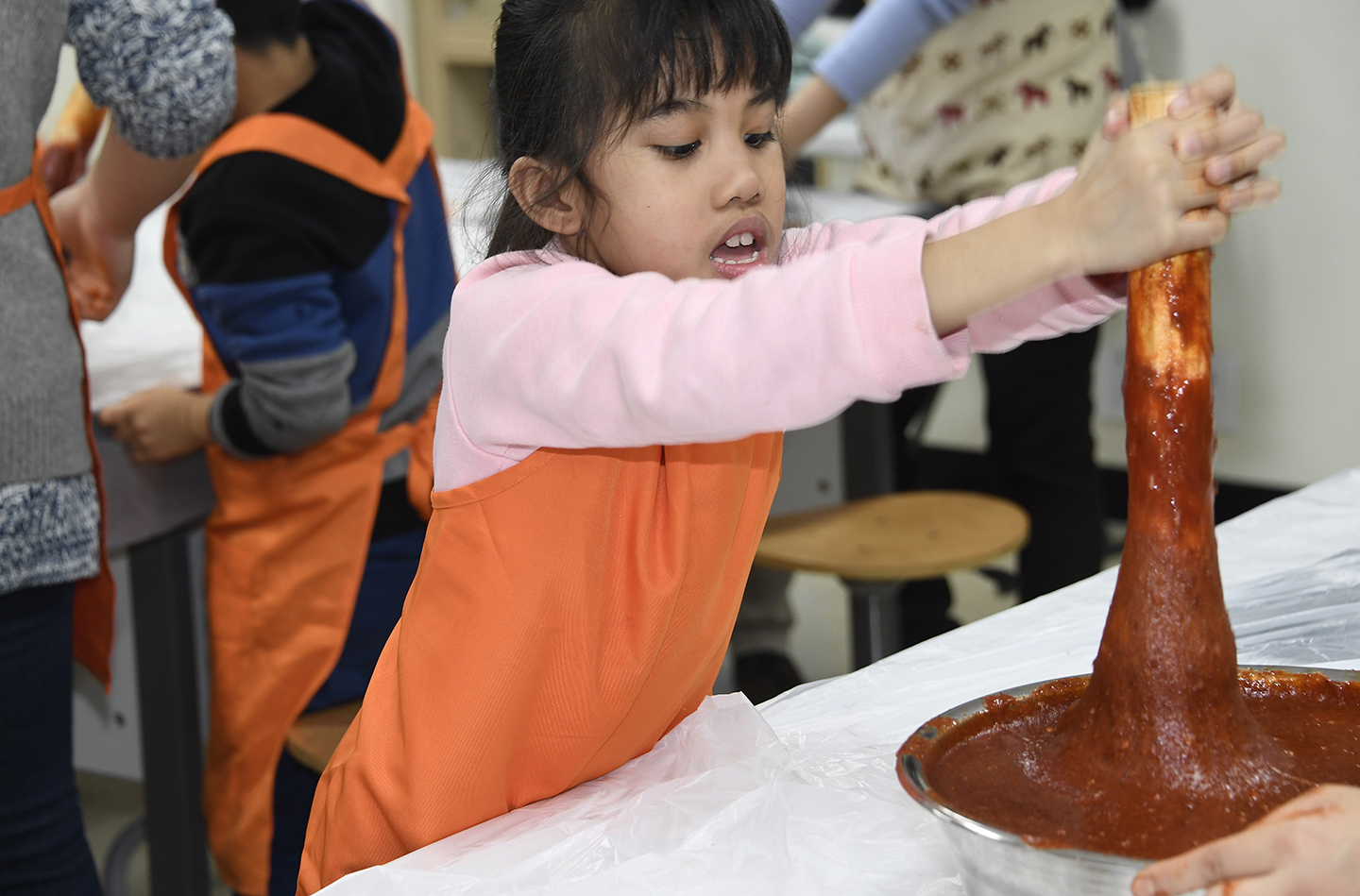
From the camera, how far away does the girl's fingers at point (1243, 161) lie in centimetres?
49

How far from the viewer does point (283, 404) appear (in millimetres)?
1221

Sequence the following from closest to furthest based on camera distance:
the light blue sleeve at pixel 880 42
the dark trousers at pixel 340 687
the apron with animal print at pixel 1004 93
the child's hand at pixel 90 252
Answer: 1. the dark trousers at pixel 340 687
2. the child's hand at pixel 90 252
3. the light blue sleeve at pixel 880 42
4. the apron with animal print at pixel 1004 93

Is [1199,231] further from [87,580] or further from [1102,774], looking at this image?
[87,580]

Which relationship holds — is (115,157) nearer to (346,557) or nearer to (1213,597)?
(346,557)

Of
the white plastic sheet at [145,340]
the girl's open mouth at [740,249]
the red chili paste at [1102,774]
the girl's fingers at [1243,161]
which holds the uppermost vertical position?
the girl's fingers at [1243,161]

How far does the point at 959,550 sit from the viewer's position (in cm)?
161

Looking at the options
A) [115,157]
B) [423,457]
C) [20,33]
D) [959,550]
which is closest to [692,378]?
[20,33]

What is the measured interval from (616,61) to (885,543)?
1.07m

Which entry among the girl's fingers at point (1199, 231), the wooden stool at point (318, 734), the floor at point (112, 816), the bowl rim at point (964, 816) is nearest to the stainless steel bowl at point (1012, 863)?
the bowl rim at point (964, 816)

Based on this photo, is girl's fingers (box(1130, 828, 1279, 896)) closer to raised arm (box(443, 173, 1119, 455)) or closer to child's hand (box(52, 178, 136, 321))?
raised arm (box(443, 173, 1119, 455))

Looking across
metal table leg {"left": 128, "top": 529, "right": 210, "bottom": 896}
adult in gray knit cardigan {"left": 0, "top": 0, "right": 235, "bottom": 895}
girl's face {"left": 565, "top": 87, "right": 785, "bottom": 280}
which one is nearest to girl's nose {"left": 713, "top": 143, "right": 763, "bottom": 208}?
girl's face {"left": 565, "top": 87, "right": 785, "bottom": 280}

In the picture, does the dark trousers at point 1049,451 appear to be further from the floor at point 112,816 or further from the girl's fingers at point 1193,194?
the girl's fingers at point 1193,194

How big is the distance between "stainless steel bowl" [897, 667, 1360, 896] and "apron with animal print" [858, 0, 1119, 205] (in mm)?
1368

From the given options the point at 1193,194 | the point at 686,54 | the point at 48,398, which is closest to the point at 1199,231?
the point at 1193,194
